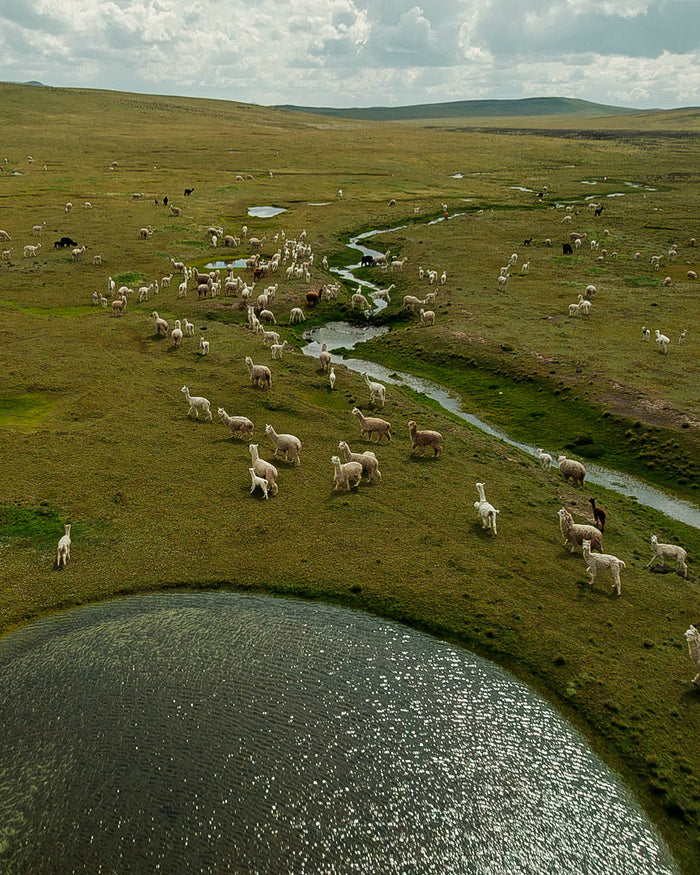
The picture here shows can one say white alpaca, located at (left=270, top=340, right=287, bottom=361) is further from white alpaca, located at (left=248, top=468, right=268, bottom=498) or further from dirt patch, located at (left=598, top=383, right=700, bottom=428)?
dirt patch, located at (left=598, top=383, right=700, bottom=428)

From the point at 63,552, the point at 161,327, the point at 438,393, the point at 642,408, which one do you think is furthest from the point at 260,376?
the point at 642,408

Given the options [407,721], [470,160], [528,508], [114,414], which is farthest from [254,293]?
[470,160]

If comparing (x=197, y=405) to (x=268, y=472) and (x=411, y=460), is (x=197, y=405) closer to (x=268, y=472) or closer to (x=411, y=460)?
(x=268, y=472)

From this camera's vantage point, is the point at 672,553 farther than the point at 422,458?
No

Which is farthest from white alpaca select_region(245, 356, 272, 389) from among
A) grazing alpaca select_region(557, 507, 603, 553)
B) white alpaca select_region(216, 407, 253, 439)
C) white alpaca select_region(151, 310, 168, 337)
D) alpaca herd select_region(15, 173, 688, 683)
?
grazing alpaca select_region(557, 507, 603, 553)

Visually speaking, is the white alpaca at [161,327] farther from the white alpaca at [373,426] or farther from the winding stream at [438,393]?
the white alpaca at [373,426]
